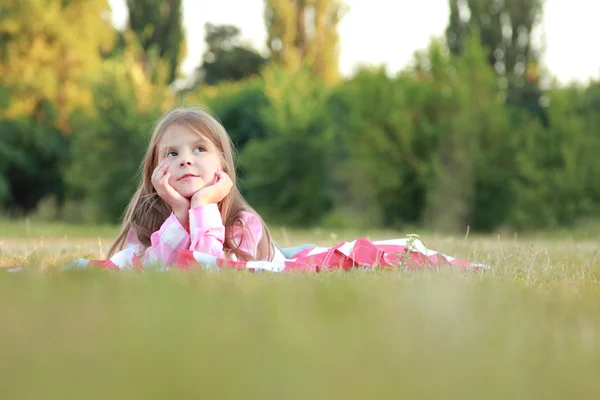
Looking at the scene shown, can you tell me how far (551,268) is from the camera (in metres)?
3.69

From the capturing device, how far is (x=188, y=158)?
3.89 metres

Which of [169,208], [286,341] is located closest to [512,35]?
[169,208]

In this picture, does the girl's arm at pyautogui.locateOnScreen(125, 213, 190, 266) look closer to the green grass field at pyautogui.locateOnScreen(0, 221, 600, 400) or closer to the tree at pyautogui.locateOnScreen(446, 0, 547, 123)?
the green grass field at pyautogui.locateOnScreen(0, 221, 600, 400)

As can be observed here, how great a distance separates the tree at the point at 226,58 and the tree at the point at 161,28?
3935 millimetres

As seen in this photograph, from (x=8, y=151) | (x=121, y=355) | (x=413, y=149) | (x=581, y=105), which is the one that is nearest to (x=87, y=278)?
(x=121, y=355)

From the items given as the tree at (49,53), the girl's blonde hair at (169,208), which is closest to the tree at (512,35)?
the tree at (49,53)

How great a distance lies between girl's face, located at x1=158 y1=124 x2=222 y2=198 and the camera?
3859mm

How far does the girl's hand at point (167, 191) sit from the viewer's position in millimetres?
3791

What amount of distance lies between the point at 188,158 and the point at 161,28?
23993 mm

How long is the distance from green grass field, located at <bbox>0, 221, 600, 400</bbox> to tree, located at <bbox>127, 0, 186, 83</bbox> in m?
24.4

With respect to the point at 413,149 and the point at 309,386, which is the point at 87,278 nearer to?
the point at 309,386

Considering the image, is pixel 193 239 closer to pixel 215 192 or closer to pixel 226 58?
pixel 215 192

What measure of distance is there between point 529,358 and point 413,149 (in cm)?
1436

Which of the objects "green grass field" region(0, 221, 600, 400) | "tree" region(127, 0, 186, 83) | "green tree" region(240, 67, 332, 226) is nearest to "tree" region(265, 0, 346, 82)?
"tree" region(127, 0, 186, 83)
